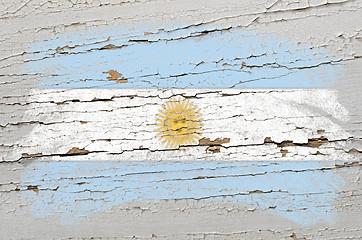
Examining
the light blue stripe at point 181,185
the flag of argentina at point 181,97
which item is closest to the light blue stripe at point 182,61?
the flag of argentina at point 181,97

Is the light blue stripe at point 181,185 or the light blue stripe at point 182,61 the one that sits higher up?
the light blue stripe at point 182,61

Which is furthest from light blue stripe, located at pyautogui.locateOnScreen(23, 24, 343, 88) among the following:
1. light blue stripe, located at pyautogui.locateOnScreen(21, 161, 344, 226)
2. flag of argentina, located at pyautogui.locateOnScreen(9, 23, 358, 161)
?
light blue stripe, located at pyautogui.locateOnScreen(21, 161, 344, 226)

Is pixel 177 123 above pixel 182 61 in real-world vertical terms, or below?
below

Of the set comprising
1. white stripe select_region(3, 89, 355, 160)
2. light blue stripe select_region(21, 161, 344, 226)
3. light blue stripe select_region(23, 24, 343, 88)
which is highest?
light blue stripe select_region(23, 24, 343, 88)

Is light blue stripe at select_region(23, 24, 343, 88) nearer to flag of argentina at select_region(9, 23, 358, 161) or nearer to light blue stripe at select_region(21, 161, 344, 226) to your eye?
flag of argentina at select_region(9, 23, 358, 161)

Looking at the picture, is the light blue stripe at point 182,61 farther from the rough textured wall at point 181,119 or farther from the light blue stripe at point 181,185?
the light blue stripe at point 181,185

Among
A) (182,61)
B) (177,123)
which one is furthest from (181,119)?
(182,61)

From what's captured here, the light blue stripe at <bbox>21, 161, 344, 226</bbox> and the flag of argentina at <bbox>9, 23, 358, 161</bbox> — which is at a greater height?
the flag of argentina at <bbox>9, 23, 358, 161</bbox>

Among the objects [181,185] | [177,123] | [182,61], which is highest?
[182,61]

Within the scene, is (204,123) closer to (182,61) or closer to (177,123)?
(177,123)
